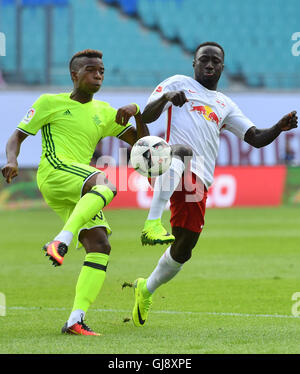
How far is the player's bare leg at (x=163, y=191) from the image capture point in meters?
5.59

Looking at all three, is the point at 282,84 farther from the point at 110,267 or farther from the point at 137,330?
the point at 137,330

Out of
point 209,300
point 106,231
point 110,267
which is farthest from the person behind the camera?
point 110,267

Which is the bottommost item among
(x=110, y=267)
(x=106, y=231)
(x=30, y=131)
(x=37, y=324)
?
(x=110, y=267)

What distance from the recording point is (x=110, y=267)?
35.6 feet

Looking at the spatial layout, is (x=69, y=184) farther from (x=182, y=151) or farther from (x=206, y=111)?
(x=206, y=111)

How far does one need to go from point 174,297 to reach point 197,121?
2.36 m

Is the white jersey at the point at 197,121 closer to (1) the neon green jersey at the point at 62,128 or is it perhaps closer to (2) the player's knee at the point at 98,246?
(1) the neon green jersey at the point at 62,128

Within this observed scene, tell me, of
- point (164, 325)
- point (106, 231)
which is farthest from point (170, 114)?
point (164, 325)

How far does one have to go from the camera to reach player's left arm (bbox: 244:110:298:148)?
6.30 m

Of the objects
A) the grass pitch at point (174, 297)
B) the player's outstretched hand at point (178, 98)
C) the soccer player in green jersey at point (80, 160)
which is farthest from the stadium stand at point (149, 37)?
the player's outstretched hand at point (178, 98)

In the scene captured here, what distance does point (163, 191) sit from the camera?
19.5 ft

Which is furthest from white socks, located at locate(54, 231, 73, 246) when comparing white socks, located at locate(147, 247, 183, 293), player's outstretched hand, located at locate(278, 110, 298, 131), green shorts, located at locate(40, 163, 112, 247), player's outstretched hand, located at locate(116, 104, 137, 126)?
player's outstretched hand, located at locate(278, 110, 298, 131)

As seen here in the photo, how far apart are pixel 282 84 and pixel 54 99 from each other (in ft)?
65.2

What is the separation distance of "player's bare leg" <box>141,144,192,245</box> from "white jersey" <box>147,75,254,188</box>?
219mm
